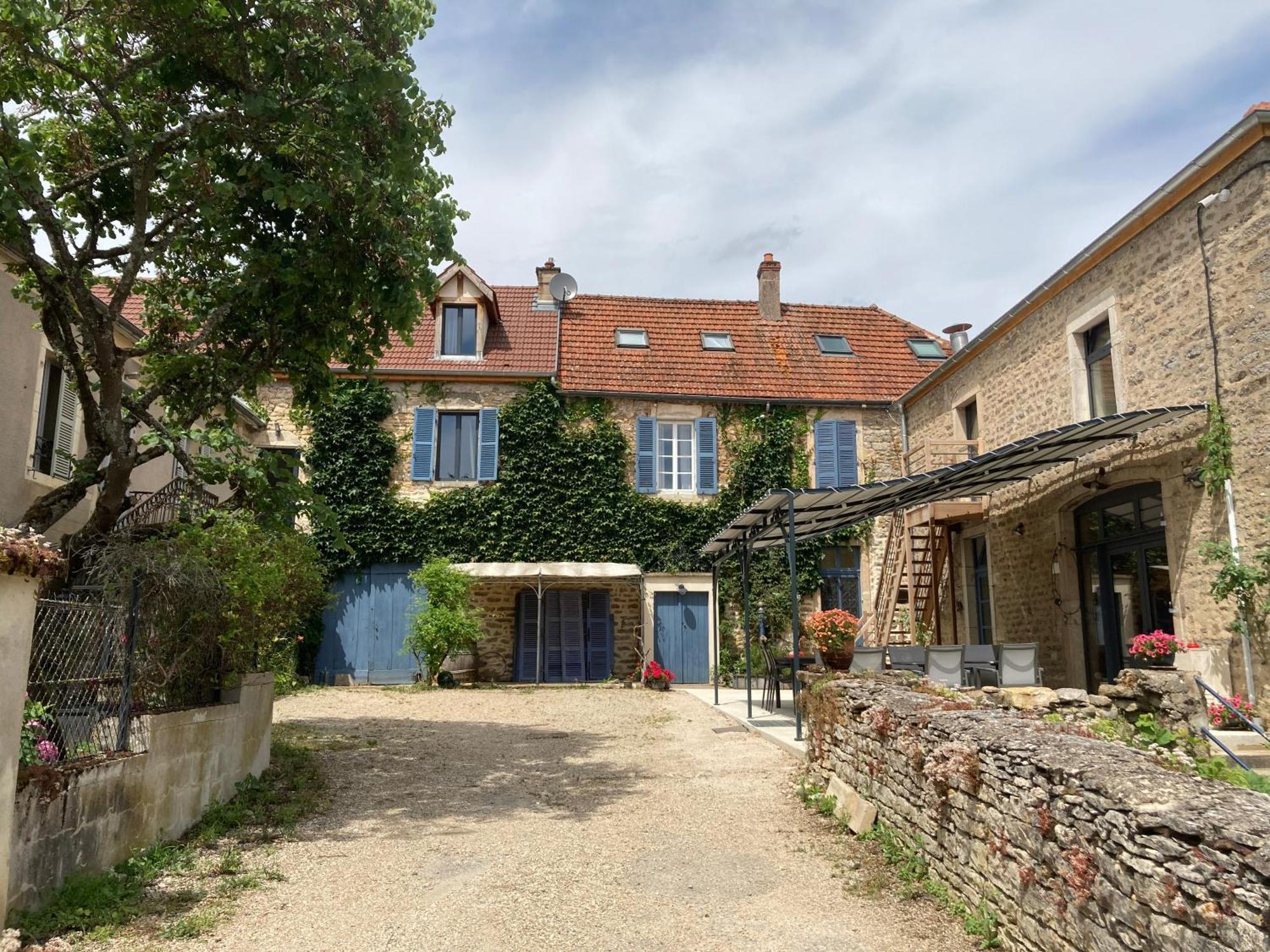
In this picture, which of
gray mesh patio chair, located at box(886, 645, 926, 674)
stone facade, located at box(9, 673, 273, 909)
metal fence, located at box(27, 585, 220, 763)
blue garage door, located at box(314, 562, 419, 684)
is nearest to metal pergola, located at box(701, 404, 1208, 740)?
gray mesh patio chair, located at box(886, 645, 926, 674)

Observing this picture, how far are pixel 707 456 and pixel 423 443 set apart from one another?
5183 mm

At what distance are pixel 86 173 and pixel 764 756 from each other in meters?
7.46

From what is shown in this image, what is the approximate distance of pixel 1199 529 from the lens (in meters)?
8.43

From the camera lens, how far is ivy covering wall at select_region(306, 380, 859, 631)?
15.5 m

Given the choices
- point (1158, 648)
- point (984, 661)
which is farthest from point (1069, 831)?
point (984, 661)

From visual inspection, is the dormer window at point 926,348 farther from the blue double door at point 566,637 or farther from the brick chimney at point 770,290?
the blue double door at point 566,637

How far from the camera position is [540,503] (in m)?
15.8

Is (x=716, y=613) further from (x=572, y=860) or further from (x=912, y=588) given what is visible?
(x=572, y=860)

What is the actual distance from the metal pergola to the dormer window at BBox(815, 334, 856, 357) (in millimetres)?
5770

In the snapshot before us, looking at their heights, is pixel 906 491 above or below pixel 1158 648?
above

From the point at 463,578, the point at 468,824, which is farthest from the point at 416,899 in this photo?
the point at 463,578

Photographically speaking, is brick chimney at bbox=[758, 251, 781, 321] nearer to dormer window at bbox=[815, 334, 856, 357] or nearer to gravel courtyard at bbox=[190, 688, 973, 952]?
dormer window at bbox=[815, 334, 856, 357]

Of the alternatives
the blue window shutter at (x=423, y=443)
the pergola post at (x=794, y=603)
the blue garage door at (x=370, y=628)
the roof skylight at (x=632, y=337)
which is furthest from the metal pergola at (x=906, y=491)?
the roof skylight at (x=632, y=337)

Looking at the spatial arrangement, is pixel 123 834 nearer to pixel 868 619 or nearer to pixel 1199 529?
pixel 1199 529
